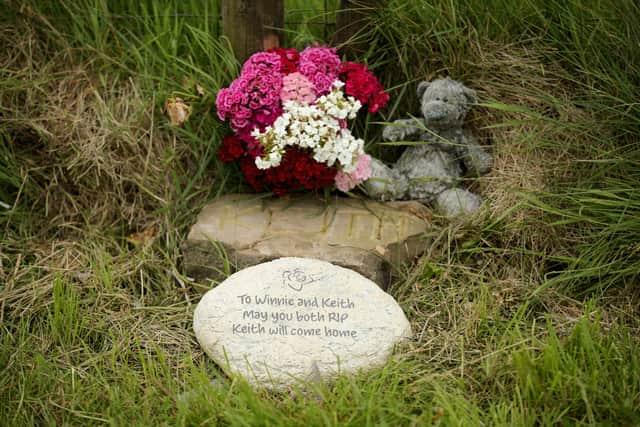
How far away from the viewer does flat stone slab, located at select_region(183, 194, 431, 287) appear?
2713 mm

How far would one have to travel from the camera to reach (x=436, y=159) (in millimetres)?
2973

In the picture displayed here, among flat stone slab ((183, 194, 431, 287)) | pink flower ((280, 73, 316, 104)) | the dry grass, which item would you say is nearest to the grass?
the dry grass

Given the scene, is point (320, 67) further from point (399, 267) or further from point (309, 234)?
point (399, 267)

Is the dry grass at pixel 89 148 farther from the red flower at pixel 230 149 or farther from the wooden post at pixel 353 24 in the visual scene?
the wooden post at pixel 353 24

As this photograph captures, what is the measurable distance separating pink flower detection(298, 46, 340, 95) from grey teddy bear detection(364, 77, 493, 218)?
34 centimetres

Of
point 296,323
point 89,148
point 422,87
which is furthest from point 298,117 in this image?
point 89,148

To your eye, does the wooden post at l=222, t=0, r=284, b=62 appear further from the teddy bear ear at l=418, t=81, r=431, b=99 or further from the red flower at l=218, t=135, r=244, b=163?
the teddy bear ear at l=418, t=81, r=431, b=99

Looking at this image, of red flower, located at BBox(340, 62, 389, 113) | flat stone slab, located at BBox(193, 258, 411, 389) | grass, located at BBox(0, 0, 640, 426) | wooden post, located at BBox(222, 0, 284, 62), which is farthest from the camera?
wooden post, located at BBox(222, 0, 284, 62)

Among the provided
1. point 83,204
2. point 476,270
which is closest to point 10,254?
point 83,204

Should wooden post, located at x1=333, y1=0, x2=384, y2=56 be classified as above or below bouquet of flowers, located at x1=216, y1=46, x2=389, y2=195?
above

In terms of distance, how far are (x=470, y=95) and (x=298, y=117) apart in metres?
0.77

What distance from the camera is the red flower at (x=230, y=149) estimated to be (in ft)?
9.62

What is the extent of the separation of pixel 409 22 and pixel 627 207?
1260 mm

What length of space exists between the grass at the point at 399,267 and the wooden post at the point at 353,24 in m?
0.05
